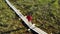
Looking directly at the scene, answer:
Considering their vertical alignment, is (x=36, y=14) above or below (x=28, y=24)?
above

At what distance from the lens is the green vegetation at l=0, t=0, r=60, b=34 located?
17.1 meters

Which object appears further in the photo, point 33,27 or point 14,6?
point 14,6

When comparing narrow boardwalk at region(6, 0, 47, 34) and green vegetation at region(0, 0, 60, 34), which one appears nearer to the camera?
narrow boardwalk at region(6, 0, 47, 34)

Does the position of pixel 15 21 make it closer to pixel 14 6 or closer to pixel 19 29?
pixel 19 29

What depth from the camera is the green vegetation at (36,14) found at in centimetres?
1711

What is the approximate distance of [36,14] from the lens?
19.7m

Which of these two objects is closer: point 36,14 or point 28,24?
point 28,24

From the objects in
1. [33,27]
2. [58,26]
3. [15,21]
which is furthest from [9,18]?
[58,26]

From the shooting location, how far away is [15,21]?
727 inches

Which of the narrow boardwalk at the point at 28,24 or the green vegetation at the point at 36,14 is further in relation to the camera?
the green vegetation at the point at 36,14

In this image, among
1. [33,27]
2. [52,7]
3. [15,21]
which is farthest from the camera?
[52,7]

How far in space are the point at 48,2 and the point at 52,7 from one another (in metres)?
1.30

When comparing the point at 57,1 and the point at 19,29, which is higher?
the point at 57,1

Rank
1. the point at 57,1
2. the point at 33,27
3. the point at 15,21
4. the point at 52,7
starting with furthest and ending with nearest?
1. the point at 57,1
2. the point at 52,7
3. the point at 15,21
4. the point at 33,27
